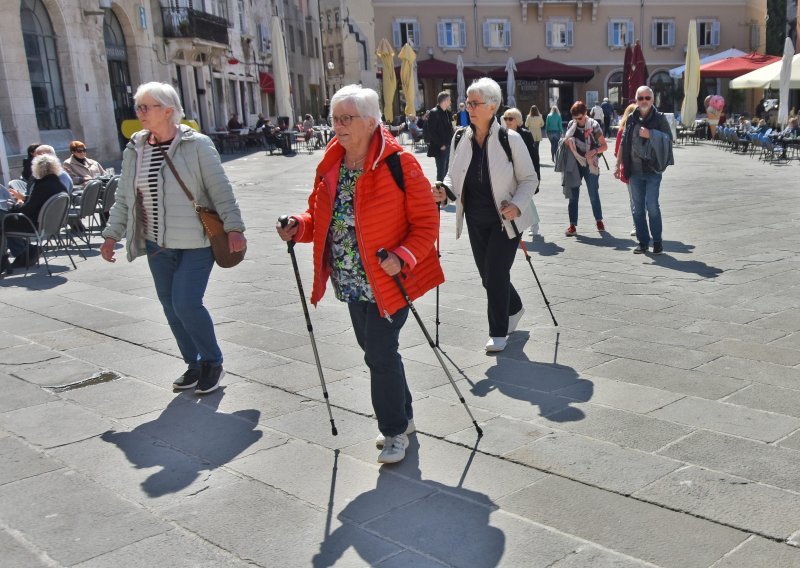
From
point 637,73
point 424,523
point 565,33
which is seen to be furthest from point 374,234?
point 565,33

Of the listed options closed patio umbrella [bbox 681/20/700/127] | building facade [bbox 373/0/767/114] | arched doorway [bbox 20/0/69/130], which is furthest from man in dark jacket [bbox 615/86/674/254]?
building facade [bbox 373/0/767/114]

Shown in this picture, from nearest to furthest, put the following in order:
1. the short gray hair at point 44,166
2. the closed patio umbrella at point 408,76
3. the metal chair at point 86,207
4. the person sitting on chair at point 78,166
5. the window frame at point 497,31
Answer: the short gray hair at point 44,166, the metal chair at point 86,207, the person sitting on chair at point 78,166, the closed patio umbrella at point 408,76, the window frame at point 497,31

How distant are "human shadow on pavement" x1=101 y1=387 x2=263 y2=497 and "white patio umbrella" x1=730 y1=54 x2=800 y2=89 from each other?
823 inches

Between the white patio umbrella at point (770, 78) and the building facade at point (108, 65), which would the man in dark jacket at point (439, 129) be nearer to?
the building facade at point (108, 65)

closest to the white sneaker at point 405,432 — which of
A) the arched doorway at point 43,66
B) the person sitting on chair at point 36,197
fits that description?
the person sitting on chair at point 36,197

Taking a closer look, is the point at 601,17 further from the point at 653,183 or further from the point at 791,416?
the point at 791,416

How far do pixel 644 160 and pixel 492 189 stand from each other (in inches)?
142

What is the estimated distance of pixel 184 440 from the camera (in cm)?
430

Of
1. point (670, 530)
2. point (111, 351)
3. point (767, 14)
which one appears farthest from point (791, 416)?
point (767, 14)

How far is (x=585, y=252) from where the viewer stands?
8.89 metres

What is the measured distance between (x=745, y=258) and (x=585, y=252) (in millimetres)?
1568

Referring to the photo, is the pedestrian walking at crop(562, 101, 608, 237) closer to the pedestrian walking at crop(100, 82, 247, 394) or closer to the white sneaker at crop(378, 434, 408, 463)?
the pedestrian walking at crop(100, 82, 247, 394)

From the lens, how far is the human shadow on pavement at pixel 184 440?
3879mm

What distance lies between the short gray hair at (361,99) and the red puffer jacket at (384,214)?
0.11 m
